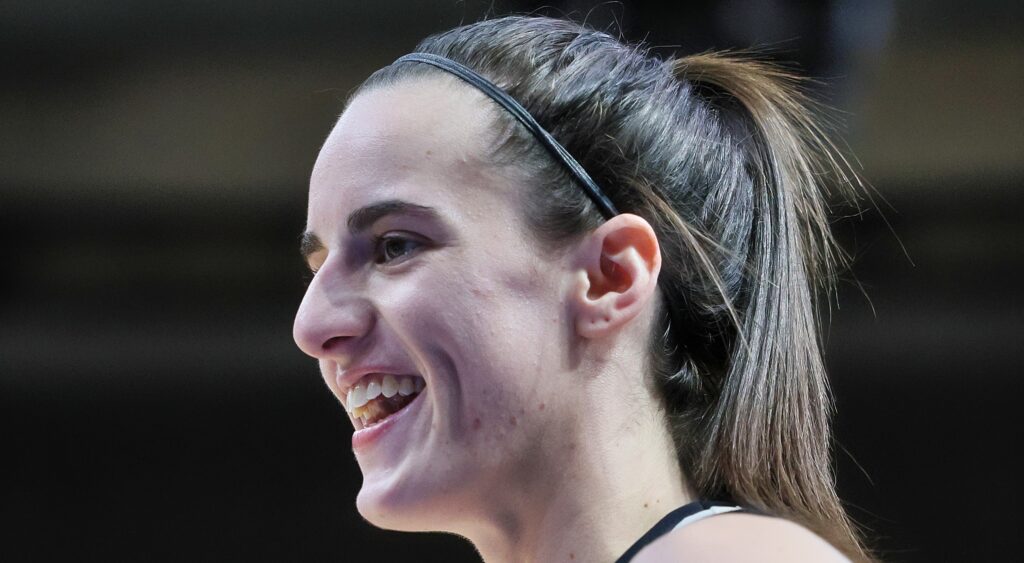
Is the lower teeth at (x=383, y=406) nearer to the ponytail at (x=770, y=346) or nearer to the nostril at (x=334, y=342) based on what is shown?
the nostril at (x=334, y=342)

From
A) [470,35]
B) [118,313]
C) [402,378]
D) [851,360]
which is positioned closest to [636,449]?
[402,378]

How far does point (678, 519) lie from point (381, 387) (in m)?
Result: 0.23

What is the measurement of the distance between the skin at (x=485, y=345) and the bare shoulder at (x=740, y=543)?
0.07 meters

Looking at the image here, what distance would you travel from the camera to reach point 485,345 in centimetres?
75

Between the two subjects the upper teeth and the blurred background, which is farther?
the blurred background

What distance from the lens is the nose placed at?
780mm

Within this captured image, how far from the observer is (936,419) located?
5.18ft

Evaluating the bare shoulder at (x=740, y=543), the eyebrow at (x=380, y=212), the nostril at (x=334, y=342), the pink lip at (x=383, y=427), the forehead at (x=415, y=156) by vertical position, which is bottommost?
the bare shoulder at (x=740, y=543)

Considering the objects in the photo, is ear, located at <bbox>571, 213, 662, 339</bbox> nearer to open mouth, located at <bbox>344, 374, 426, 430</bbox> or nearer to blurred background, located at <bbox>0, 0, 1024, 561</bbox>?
open mouth, located at <bbox>344, 374, 426, 430</bbox>

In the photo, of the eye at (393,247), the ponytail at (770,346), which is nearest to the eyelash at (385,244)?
the eye at (393,247)

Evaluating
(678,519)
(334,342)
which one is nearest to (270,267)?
(334,342)

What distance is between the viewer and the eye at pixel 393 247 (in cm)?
78

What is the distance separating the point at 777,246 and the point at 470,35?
30cm

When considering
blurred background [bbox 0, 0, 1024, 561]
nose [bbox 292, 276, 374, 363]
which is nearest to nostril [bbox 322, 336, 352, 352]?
nose [bbox 292, 276, 374, 363]
